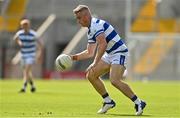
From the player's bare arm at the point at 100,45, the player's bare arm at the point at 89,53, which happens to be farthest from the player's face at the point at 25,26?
the player's bare arm at the point at 100,45

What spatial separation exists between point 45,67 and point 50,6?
4.98 meters

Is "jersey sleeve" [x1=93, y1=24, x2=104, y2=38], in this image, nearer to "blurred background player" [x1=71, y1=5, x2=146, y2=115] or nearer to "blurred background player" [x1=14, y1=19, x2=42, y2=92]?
"blurred background player" [x1=71, y1=5, x2=146, y2=115]

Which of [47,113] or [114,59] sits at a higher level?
[114,59]

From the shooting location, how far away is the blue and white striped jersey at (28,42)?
24.5 metres

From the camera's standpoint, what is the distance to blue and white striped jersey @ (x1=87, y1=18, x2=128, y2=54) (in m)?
13.8

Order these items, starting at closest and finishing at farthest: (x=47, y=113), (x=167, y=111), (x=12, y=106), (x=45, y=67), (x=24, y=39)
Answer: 1. (x=47, y=113)
2. (x=167, y=111)
3. (x=12, y=106)
4. (x=24, y=39)
5. (x=45, y=67)

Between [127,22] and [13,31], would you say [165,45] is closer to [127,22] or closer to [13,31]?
[127,22]

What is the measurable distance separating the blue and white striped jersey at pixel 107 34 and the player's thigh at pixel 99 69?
0.28 metres

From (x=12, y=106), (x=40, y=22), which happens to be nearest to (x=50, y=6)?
(x=40, y=22)

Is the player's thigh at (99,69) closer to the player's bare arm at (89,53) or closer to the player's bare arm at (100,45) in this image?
the player's bare arm at (89,53)

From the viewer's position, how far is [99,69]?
559 inches

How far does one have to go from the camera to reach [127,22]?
4719 cm

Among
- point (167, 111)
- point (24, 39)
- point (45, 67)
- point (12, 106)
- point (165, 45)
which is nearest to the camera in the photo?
point (167, 111)

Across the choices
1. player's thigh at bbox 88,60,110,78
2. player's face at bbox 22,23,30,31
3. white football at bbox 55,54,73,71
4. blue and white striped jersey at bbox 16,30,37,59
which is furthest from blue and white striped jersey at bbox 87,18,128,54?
blue and white striped jersey at bbox 16,30,37,59
